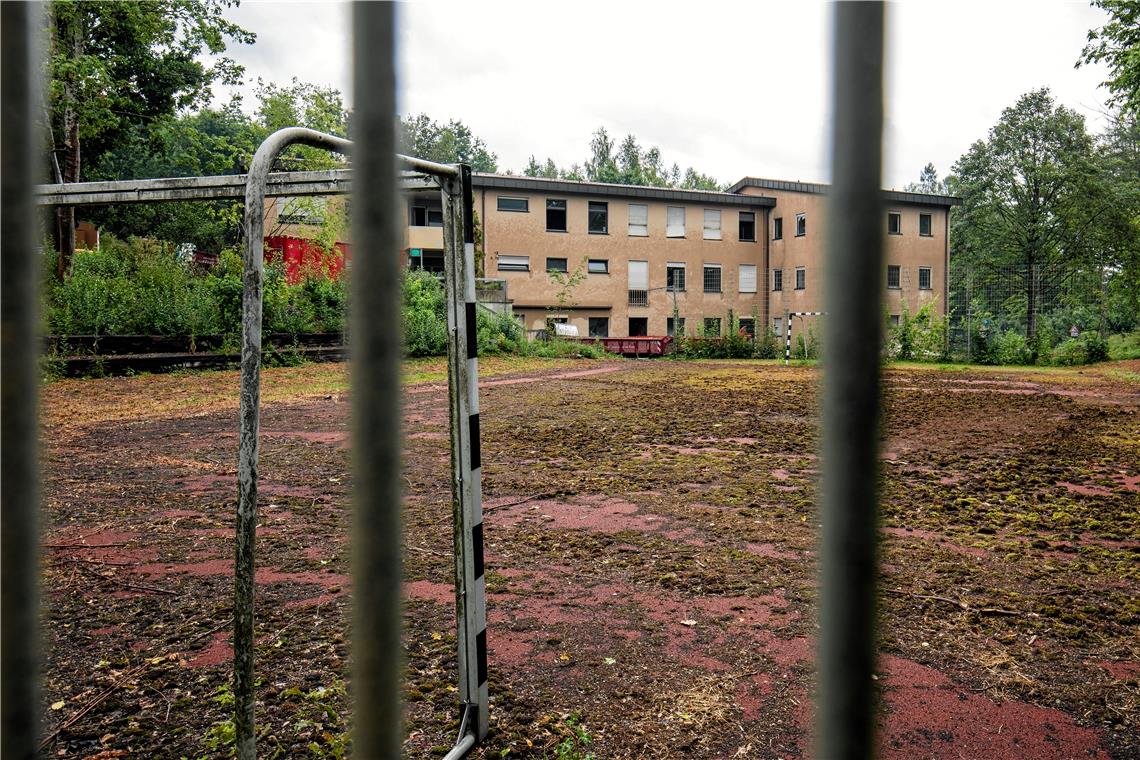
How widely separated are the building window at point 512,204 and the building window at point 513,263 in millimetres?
1793

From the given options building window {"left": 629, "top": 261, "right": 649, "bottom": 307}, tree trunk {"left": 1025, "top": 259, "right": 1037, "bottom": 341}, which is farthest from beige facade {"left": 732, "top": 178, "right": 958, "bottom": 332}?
building window {"left": 629, "top": 261, "right": 649, "bottom": 307}

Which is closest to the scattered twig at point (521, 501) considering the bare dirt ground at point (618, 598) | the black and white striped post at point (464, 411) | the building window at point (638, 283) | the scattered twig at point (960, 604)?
the bare dirt ground at point (618, 598)

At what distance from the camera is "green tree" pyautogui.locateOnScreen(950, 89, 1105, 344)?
34094mm

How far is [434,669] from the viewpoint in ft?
8.36

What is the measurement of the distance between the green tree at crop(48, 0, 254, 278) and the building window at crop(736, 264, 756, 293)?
20.4 metres

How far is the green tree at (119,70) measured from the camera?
49.6 feet

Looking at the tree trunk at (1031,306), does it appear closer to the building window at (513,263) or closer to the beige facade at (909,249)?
the beige facade at (909,249)

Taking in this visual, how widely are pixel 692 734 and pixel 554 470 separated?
152 inches

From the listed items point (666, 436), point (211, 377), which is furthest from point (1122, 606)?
point (211, 377)

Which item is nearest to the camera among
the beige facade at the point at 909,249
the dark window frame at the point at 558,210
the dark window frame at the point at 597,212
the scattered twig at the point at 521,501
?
the scattered twig at the point at 521,501

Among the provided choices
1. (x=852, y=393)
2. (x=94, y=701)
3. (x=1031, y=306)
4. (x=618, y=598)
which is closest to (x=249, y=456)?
(x=852, y=393)

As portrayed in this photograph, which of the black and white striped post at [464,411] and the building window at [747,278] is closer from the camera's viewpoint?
the black and white striped post at [464,411]

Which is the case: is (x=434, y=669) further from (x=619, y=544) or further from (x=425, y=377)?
(x=425, y=377)

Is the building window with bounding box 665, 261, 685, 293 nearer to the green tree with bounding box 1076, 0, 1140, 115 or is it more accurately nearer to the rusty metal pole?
the green tree with bounding box 1076, 0, 1140, 115
